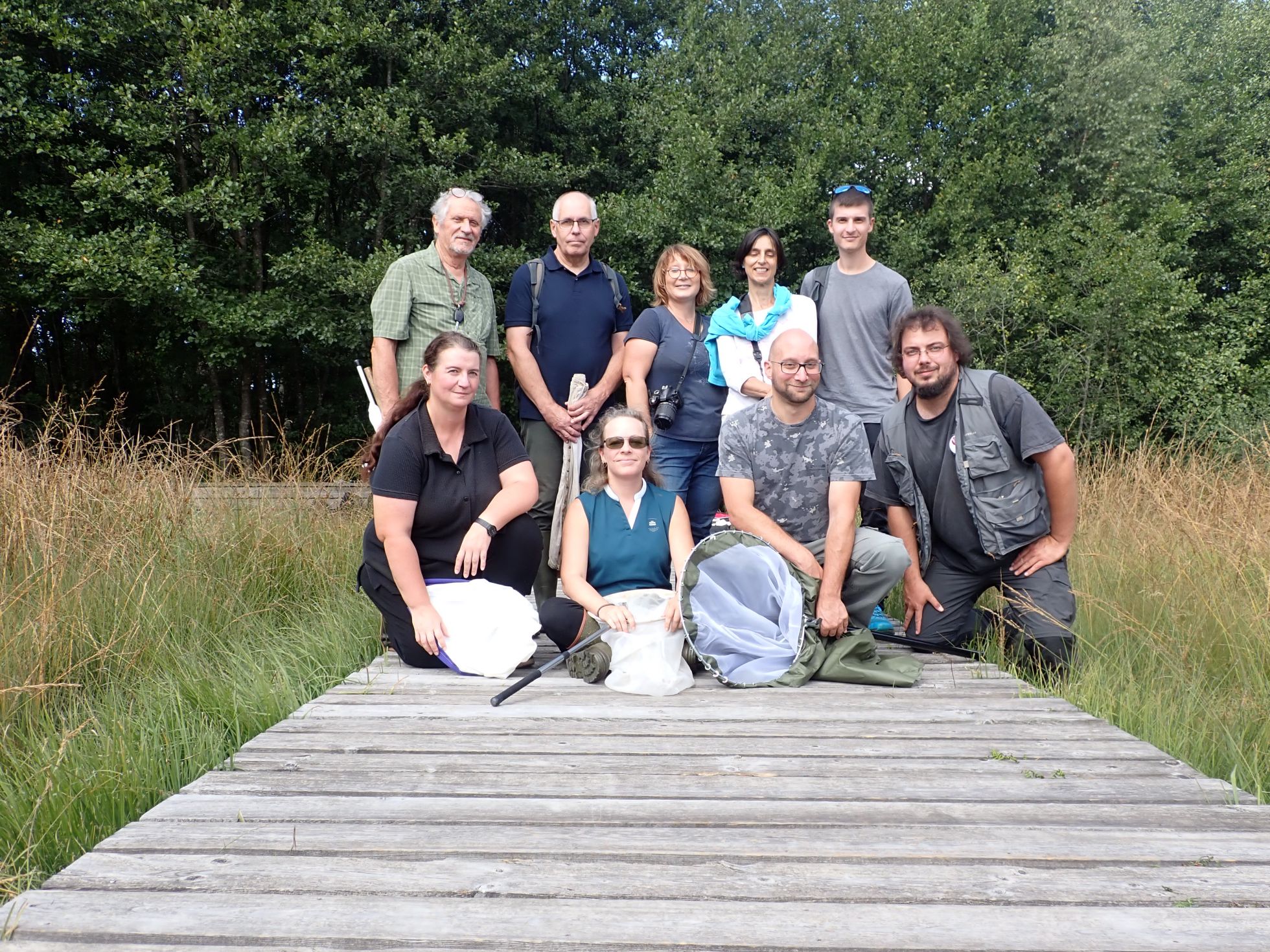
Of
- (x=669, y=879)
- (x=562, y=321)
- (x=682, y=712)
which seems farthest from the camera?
(x=562, y=321)

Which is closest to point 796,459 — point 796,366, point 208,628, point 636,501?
point 796,366

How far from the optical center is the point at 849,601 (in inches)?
144

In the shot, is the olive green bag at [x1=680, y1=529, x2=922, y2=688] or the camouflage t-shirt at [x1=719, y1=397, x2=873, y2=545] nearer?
the olive green bag at [x1=680, y1=529, x2=922, y2=688]

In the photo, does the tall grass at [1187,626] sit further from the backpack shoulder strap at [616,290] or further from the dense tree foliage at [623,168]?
the dense tree foliage at [623,168]

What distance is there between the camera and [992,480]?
147 inches

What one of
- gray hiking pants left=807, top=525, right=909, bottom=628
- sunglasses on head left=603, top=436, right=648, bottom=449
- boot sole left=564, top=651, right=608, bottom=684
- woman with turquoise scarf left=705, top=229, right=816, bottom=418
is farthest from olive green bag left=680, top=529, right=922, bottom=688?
woman with turquoise scarf left=705, top=229, right=816, bottom=418

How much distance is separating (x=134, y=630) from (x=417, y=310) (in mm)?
1747

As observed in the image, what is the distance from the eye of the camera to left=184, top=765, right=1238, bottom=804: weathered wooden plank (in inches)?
86.7

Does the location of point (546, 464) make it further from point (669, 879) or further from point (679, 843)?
point (669, 879)

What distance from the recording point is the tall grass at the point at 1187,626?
2.82m

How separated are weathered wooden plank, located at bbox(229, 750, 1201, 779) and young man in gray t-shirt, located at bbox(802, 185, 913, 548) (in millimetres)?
1926

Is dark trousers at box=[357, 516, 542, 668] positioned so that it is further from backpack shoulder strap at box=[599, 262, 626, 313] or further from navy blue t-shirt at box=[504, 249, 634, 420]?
backpack shoulder strap at box=[599, 262, 626, 313]

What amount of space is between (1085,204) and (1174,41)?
3.22 m

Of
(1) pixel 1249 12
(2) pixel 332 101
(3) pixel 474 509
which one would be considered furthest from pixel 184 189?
(1) pixel 1249 12
